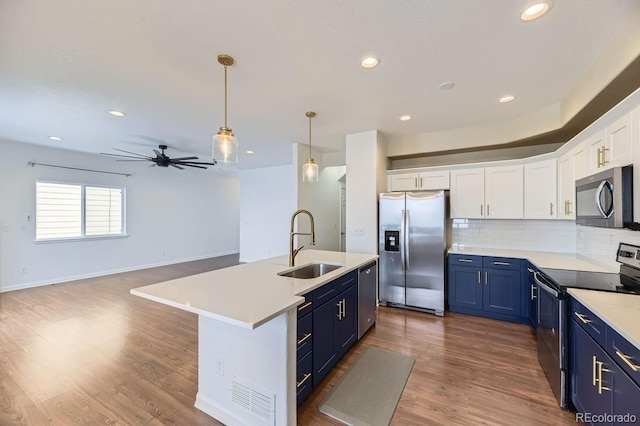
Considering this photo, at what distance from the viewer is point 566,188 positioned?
9.76 ft

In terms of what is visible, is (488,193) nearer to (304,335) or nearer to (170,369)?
(304,335)

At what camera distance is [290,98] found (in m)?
2.97

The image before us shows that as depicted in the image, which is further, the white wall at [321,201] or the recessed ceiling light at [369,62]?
the white wall at [321,201]

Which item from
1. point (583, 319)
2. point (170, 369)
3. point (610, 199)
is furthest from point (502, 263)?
point (170, 369)

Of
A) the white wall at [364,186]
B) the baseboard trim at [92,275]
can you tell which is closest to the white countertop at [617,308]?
the white wall at [364,186]

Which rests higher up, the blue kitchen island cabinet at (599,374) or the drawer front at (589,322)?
the drawer front at (589,322)

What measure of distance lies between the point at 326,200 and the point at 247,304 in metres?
4.70

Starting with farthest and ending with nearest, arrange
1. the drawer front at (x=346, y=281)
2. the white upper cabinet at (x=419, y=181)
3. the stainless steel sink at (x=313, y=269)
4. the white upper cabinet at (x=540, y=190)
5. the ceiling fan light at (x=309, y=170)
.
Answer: the white upper cabinet at (x=419, y=181) → the white upper cabinet at (x=540, y=190) → the ceiling fan light at (x=309, y=170) → the stainless steel sink at (x=313, y=269) → the drawer front at (x=346, y=281)

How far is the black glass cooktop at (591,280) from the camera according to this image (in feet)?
5.96

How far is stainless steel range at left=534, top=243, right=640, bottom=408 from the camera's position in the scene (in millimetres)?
1860

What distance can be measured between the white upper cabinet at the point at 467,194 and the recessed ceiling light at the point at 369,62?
2.39 meters

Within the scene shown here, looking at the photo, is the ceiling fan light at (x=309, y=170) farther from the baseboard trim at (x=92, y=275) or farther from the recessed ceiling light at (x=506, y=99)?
the baseboard trim at (x=92, y=275)

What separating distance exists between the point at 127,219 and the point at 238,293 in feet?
20.5

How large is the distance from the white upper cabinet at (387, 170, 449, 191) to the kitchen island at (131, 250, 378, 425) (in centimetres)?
280
